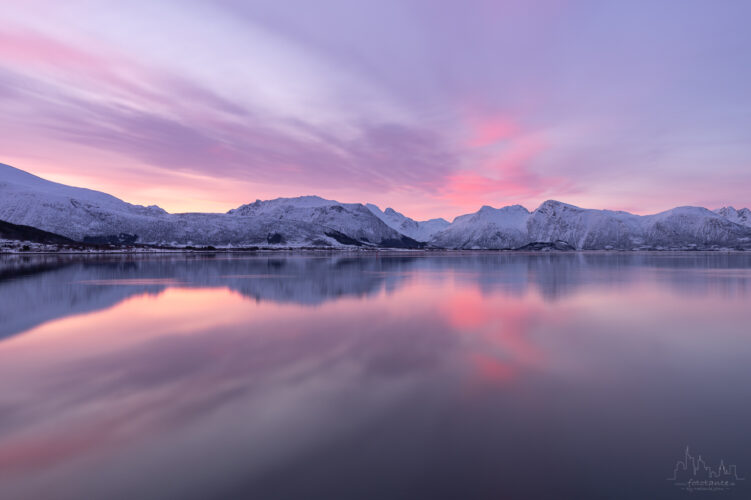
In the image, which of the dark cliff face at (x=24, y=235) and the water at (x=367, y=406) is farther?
the dark cliff face at (x=24, y=235)

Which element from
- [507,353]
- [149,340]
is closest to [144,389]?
[149,340]

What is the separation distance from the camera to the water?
775 cm

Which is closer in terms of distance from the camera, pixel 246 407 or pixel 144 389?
pixel 246 407

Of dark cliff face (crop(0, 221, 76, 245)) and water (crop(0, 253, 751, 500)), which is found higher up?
dark cliff face (crop(0, 221, 76, 245))

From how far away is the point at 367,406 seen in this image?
36.7ft

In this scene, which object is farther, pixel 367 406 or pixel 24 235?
pixel 24 235

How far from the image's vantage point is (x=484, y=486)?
748 centimetres

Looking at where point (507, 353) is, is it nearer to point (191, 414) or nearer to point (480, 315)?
point (480, 315)

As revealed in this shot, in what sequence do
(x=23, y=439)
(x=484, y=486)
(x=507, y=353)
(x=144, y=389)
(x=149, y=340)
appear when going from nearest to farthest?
(x=484, y=486)
(x=23, y=439)
(x=144, y=389)
(x=507, y=353)
(x=149, y=340)

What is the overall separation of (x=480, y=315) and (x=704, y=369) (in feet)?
40.6

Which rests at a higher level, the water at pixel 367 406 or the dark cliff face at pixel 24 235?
the dark cliff face at pixel 24 235

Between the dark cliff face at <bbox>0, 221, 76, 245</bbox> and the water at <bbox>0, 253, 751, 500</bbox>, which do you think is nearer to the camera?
the water at <bbox>0, 253, 751, 500</bbox>

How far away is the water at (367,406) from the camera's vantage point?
7.75 meters

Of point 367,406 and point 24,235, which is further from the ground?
point 24,235
